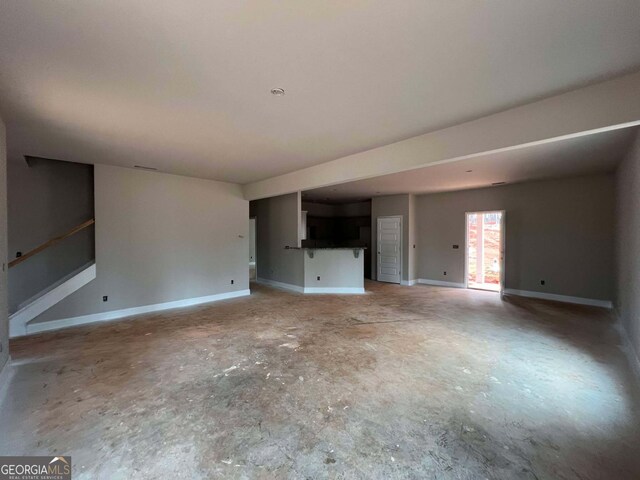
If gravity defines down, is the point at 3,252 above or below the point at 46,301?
above

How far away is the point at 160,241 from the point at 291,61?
4568 millimetres

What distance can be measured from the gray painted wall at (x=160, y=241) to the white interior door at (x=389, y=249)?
4.06 meters

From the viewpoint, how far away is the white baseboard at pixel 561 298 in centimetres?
546

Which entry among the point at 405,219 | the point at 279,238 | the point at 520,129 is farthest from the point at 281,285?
the point at 520,129

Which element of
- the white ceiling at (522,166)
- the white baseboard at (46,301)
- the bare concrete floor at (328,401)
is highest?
the white ceiling at (522,166)

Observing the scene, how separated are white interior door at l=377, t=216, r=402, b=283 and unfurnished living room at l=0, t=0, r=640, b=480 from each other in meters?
2.23

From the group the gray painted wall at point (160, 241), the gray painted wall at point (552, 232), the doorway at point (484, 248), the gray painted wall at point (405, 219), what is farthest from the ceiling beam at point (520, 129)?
the doorway at point (484, 248)

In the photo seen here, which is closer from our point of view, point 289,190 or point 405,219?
point 289,190

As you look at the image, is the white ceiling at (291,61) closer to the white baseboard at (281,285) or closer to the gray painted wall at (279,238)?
the gray painted wall at (279,238)

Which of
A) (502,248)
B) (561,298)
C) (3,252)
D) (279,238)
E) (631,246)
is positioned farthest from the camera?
(279,238)

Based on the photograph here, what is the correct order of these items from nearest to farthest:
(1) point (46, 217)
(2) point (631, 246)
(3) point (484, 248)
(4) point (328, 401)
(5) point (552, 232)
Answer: (4) point (328, 401) → (2) point (631, 246) → (1) point (46, 217) → (5) point (552, 232) → (3) point (484, 248)

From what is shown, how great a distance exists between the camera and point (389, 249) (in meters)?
8.34

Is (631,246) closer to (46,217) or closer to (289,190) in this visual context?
(289,190)

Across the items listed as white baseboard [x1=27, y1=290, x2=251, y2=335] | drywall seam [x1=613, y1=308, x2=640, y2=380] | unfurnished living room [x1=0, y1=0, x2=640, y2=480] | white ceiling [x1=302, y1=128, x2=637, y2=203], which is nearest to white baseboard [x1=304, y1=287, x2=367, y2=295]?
unfurnished living room [x1=0, y1=0, x2=640, y2=480]
